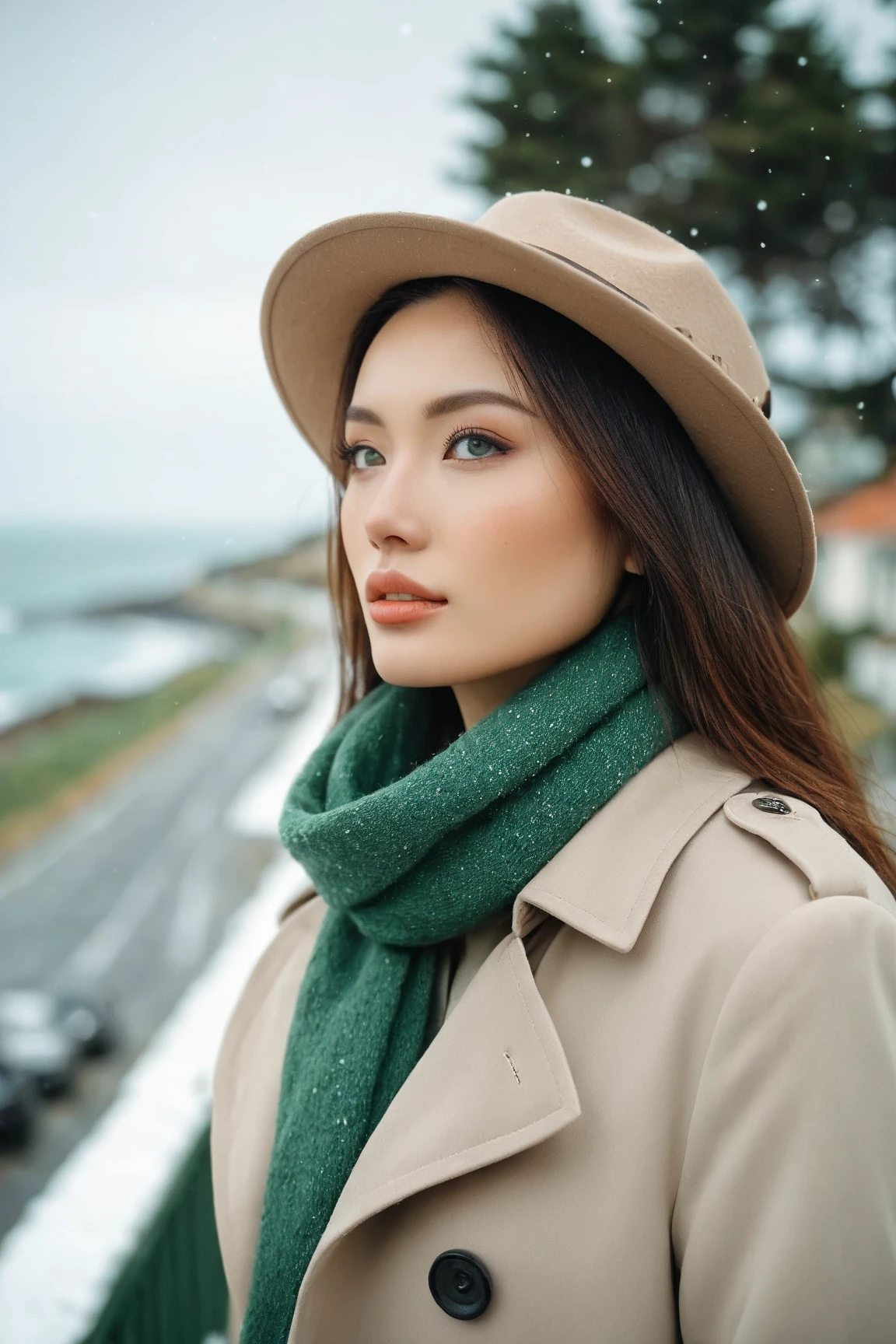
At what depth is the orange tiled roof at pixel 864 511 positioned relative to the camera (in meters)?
3.17

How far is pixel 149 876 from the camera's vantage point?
242 inches

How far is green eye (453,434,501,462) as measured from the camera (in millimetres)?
892

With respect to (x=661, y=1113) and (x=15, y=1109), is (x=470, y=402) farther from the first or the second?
(x=15, y=1109)

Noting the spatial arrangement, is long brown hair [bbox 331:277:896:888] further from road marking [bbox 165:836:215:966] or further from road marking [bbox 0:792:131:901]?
road marking [bbox 165:836:215:966]

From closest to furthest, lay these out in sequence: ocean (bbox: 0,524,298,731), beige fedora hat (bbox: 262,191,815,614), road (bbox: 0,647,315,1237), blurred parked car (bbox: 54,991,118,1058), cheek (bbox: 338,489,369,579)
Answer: beige fedora hat (bbox: 262,191,815,614) → cheek (bbox: 338,489,369,579) → ocean (bbox: 0,524,298,731) → blurred parked car (bbox: 54,991,118,1058) → road (bbox: 0,647,315,1237)

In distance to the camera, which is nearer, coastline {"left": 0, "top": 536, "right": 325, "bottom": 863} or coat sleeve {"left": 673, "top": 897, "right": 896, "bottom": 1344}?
coat sleeve {"left": 673, "top": 897, "right": 896, "bottom": 1344}

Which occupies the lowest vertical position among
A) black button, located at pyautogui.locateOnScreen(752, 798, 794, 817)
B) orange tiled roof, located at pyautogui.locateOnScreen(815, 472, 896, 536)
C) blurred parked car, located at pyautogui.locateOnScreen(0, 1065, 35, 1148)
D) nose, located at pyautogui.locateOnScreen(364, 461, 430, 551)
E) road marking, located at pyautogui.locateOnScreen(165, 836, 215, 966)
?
road marking, located at pyautogui.locateOnScreen(165, 836, 215, 966)

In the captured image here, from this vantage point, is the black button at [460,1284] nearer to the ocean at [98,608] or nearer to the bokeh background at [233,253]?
the bokeh background at [233,253]

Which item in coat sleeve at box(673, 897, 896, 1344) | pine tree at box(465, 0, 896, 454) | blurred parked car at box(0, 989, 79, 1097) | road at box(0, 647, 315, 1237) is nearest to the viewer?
coat sleeve at box(673, 897, 896, 1344)

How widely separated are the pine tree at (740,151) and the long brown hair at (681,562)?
0.98 m

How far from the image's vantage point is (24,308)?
2031mm

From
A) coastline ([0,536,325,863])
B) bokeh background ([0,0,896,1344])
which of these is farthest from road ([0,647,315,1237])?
bokeh background ([0,0,896,1344])

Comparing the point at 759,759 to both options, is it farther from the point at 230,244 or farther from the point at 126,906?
the point at 126,906

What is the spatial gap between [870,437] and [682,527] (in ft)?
7.64
